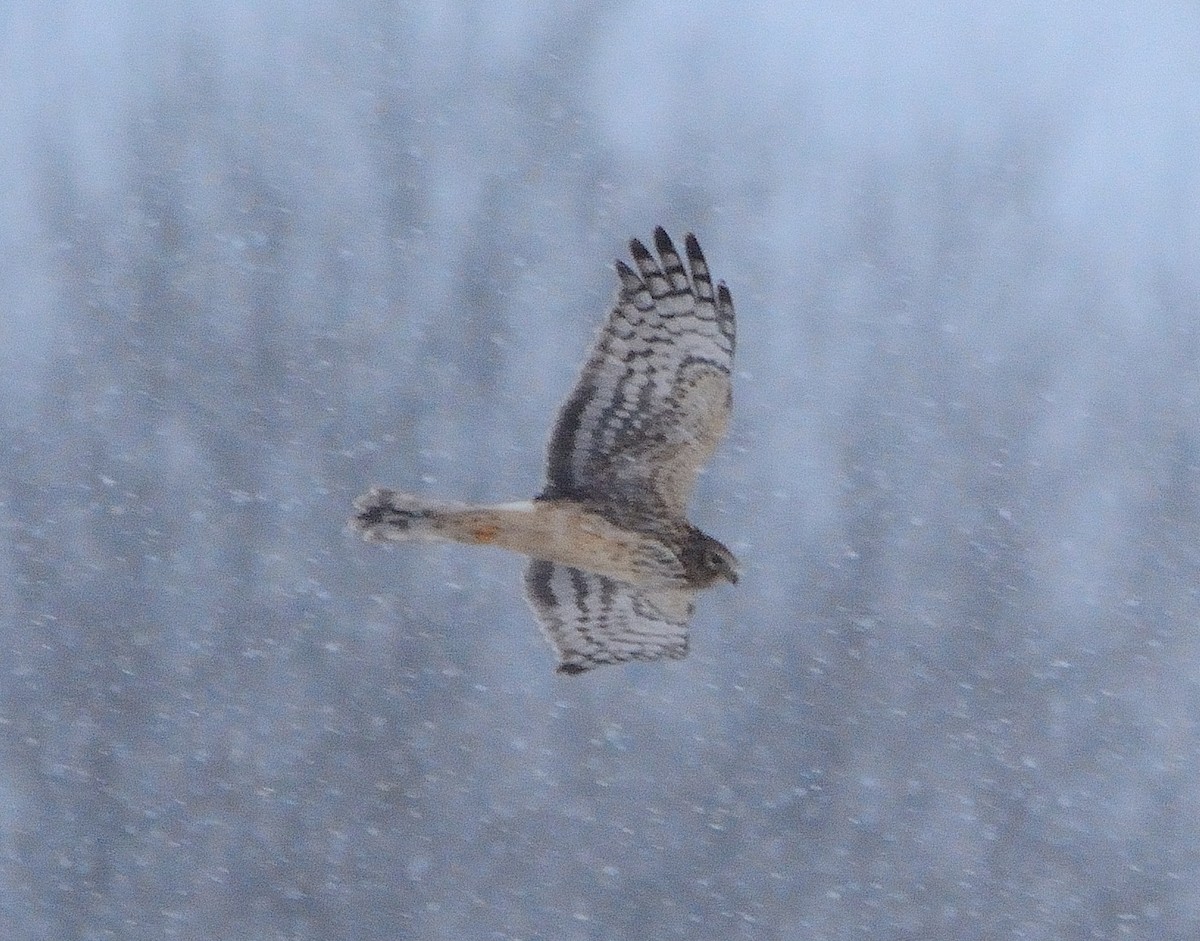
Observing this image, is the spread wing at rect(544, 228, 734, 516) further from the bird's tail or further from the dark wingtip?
the bird's tail

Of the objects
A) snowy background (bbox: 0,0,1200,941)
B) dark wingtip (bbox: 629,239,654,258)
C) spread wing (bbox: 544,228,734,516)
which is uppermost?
snowy background (bbox: 0,0,1200,941)

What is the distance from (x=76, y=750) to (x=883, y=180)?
915 cm

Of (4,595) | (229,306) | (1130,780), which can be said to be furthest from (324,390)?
(1130,780)

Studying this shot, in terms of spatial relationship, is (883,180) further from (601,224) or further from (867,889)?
(867,889)

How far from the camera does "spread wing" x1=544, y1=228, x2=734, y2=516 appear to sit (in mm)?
3787

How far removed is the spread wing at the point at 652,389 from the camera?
3.79 meters

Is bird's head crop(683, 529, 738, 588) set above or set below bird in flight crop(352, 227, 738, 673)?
below

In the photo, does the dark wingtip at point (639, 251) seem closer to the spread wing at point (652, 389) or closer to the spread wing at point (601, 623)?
the spread wing at point (652, 389)

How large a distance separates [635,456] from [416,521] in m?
0.43

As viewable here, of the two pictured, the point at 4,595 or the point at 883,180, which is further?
the point at 883,180

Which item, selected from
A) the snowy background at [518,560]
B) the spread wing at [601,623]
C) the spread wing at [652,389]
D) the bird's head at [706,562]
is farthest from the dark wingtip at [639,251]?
the snowy background at [518,560]

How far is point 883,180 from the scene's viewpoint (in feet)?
58.8

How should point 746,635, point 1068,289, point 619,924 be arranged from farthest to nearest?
point 1068,289 < point 746,635 < point 619,924

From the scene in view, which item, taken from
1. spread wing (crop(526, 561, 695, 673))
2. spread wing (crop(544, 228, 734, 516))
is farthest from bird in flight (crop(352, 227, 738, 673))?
spread wing (crop(526, 561, 695, 673))
